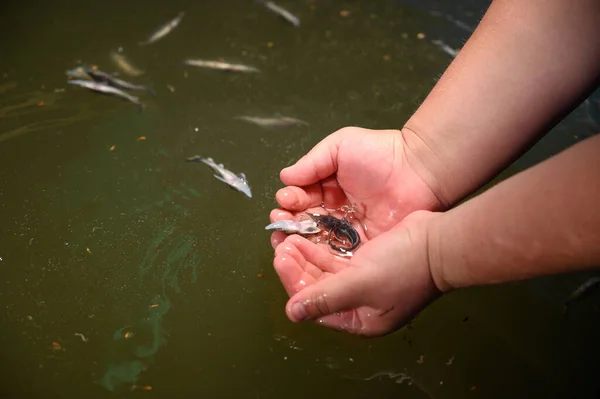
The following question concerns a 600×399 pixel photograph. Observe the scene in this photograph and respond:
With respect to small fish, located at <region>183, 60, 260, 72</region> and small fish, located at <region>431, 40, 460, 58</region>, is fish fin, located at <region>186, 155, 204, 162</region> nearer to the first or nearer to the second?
small fish, located at <region>183, 60, 260, 72</region>

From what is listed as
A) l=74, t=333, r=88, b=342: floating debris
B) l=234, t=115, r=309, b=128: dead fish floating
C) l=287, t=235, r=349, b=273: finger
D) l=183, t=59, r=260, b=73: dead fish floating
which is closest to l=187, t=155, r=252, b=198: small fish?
l=234, t=115, r=309, b=128: dead fish floating

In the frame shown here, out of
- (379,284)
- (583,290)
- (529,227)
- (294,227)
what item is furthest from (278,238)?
(583,290)

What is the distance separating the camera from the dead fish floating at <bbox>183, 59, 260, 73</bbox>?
2.66m

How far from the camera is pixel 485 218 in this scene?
1.26 metres

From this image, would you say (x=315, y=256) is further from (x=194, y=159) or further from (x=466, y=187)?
(x=194, y=159)

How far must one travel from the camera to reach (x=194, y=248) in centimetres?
190

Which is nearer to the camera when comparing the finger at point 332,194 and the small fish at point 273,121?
the finger at point 332,194

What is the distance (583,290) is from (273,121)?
149 cm

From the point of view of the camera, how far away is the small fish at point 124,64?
2.60 metres

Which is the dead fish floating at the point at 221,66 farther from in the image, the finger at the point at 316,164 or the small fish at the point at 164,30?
the finger at the point at 316,164

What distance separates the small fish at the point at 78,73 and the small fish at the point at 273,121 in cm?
82

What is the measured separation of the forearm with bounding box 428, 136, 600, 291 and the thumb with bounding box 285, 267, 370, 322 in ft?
0.69

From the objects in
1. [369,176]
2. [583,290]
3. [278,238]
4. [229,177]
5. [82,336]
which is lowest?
[82,336]

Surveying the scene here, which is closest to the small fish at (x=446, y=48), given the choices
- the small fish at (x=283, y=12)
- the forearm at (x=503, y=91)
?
the small fish at (x=283, y=12)
